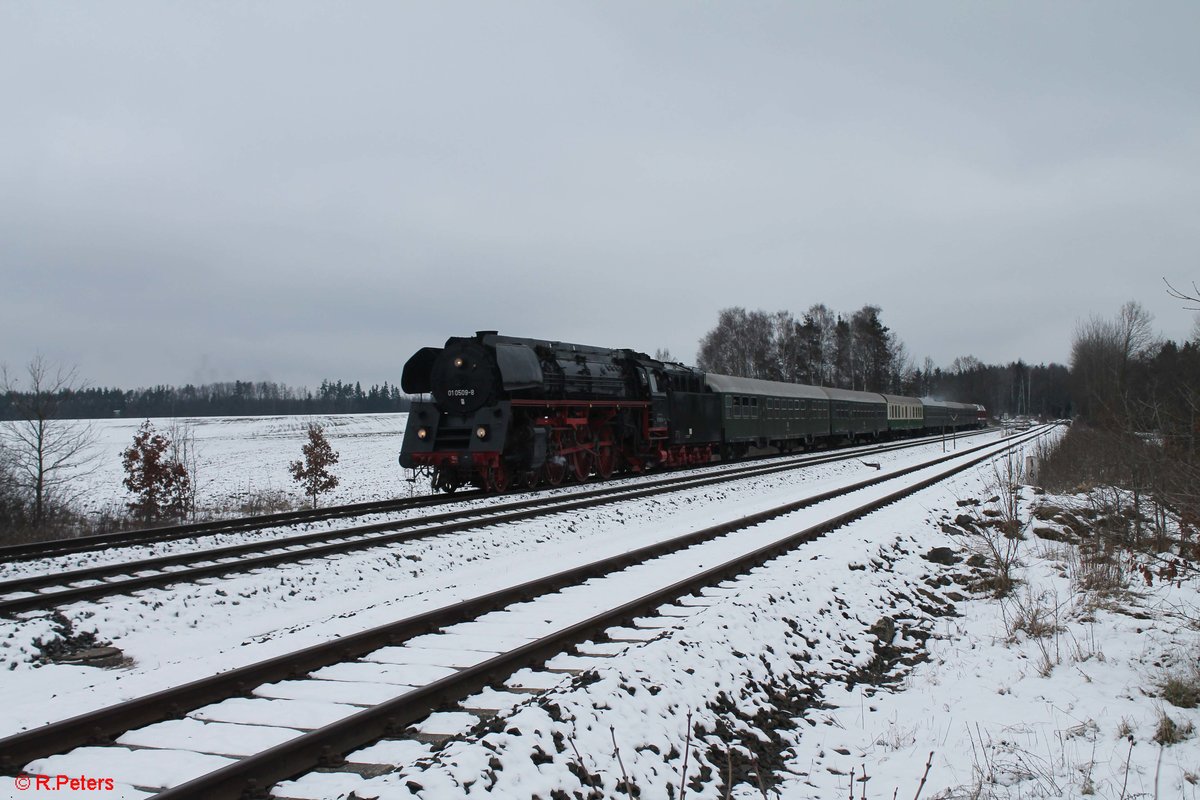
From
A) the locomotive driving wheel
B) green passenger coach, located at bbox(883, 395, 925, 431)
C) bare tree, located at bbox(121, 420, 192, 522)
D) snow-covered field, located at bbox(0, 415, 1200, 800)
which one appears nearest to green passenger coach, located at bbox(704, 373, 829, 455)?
the locomotive driving wheel

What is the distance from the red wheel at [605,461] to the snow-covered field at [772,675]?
11.3 m

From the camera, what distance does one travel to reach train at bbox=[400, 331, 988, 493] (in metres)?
18.9

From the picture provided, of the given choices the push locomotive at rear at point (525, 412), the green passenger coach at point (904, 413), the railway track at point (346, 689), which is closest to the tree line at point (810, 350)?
the green passenger coach at point (904, 413)

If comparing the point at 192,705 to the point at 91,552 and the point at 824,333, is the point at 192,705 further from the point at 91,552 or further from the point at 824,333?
the point at 824,333

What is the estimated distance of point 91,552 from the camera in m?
11.2

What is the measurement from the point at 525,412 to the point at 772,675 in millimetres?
13290

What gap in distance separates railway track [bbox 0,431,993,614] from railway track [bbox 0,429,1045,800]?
11.8ft

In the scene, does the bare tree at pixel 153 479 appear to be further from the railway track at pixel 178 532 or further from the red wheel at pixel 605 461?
the red wheel at pixel 605 461

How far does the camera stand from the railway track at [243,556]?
8352mm

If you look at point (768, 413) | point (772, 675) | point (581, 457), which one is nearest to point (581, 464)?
point (581, 457)

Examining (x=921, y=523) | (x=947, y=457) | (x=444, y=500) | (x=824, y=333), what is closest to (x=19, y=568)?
(x=444, y=500)

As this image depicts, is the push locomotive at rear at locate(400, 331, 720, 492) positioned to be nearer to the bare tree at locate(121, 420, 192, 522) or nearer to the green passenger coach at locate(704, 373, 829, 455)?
the bare tree at locate(121, 420, 192, 522)

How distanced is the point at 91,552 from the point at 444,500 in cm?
756

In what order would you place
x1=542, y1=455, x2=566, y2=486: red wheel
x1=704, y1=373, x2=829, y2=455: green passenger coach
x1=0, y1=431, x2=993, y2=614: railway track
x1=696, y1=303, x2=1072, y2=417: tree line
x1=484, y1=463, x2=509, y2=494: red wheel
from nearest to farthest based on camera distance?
x1=0, y1=431, x2=993, y2=614: railway track < x1=484, y1=463, x2=509, y2=494: red wheel < x1=542, y1=455, x2=566, y2=486: red wheel < x1=704, y1=373, x2=829, y2=455: green passenger coach < x1=696, y1=303, x2=1072, y2=417: tree line
